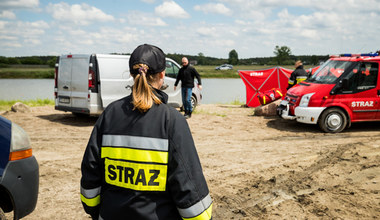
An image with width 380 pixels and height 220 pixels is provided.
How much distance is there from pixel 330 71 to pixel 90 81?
7196 mm

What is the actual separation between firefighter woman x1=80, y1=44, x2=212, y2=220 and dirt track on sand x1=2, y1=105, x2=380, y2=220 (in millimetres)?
2717

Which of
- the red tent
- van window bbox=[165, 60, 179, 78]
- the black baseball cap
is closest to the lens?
the black baseball cap

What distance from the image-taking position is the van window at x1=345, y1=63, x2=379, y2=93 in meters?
9.55

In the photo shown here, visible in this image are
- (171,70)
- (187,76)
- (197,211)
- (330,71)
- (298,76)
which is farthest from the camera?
(298,76)

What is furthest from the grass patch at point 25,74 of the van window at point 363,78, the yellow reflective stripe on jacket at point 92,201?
the yellow reflective stripe on jacket at point 92,201

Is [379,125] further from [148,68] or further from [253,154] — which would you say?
[148,68]

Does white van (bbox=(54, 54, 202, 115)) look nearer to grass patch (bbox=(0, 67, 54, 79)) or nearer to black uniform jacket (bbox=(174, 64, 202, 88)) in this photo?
black uniform jacket (bbox=(174, 64, 202, 88))

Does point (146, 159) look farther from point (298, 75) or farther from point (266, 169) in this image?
point (298, 75)

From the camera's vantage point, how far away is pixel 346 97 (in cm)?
959

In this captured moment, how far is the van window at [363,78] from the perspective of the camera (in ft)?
31.3

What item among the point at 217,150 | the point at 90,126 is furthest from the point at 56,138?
the point at 217,150

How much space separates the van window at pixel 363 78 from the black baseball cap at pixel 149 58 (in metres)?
8.81

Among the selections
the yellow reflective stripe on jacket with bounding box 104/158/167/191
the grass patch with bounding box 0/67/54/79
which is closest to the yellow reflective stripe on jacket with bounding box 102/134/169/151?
the yellow reflective stripe on jacket with bounding box 104/158/167/191

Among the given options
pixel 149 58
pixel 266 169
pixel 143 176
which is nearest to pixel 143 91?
pixel 149 58
